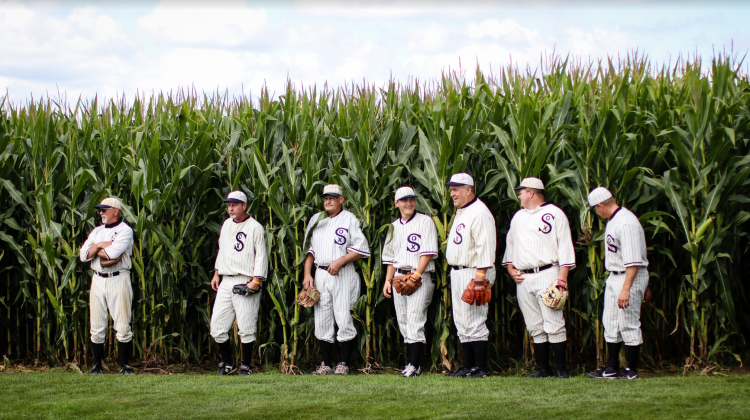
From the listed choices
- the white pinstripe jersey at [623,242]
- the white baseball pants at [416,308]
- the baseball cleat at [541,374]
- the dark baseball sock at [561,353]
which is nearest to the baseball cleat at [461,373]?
the white baseball pants at [416,308]

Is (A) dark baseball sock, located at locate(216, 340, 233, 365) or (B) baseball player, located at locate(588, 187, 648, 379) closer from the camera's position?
(B) baseball player, located at locate(588, 187, 648, 379)

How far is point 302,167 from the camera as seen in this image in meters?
8.20

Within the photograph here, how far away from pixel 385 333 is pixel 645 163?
147 inches

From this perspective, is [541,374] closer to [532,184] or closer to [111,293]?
[532,184]

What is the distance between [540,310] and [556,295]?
42 cm

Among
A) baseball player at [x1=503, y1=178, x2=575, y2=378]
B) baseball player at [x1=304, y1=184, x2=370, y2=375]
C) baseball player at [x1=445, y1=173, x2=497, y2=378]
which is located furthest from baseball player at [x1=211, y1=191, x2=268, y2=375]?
baseball player at [x1=503, y1=178, x2=575, y2=378]

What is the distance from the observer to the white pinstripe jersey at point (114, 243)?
7.82 metres

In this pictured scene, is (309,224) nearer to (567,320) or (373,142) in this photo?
(373,142)

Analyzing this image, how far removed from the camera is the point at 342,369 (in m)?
7.77

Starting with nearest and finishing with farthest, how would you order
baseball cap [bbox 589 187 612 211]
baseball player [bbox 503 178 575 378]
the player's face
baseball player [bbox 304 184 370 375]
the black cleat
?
baseball cap [bbox 589 187 612 211] < baseball player [bbox 503 178 575 378] < the black cleat < the player's face < baseball player [bbox 304 184 370 375]

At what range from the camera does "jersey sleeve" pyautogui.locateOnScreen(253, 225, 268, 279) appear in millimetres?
7930

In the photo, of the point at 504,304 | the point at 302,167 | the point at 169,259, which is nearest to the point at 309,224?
the point at 302,167

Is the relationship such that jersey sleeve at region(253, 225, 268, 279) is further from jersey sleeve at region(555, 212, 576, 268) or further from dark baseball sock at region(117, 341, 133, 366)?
jersey sleeve at region(555, 212, 576, 268)

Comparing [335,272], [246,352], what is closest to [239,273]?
[246,352]
